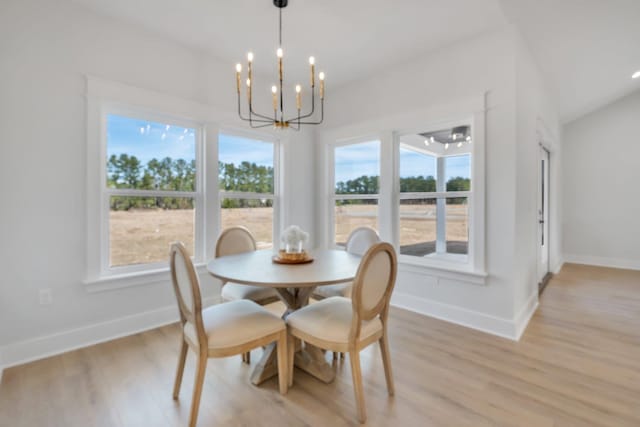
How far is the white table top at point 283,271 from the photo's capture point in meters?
1.70

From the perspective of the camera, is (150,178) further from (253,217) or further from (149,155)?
(253,217)

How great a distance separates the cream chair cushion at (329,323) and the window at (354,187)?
6.38 ft

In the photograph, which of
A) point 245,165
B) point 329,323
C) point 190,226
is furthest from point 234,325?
point 245,165

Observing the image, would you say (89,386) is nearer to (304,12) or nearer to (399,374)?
→ (399,374)

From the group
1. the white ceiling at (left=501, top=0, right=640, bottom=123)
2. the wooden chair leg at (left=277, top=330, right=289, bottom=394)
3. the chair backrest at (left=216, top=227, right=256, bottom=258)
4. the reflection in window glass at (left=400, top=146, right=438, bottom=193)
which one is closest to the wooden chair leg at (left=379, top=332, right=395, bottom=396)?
the wooden chair leg at (left=277, top=330, right=289, bottom=394)

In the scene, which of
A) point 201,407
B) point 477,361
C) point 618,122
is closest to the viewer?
point 201,407

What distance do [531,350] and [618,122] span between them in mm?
5379

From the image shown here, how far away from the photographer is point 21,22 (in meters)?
2.16

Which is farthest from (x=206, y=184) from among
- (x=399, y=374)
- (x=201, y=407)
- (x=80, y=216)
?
(x=399, y=374)

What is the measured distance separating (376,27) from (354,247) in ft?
6.52

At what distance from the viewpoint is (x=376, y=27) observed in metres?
2.67

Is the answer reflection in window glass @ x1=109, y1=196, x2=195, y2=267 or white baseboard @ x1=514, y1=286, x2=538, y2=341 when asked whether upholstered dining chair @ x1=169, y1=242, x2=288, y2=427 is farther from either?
white baseboard @ x1=514, y1=286, x2=538, y2=341

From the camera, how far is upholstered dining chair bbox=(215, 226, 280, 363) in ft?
7.85

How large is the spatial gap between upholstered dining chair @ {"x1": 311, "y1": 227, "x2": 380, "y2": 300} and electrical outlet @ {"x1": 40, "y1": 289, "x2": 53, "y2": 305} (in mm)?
2050
